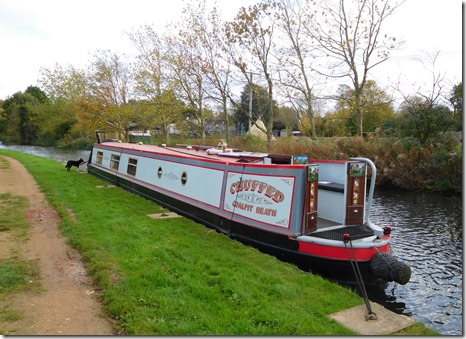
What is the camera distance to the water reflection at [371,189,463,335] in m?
4.71

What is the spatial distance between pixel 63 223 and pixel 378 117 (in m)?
30.5

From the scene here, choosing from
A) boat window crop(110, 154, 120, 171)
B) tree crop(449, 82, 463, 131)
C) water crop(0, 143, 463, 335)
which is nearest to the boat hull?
water crop(0, 143, 463, 335)

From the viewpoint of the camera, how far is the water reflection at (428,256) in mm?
4715

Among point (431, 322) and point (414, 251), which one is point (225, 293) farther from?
point (414, 251)

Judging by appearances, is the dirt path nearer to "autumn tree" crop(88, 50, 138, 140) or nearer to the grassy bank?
the grassy bank

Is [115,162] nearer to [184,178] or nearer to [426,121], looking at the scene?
[184,178]

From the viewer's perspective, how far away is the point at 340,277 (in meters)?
5.20

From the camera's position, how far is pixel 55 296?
153 inches

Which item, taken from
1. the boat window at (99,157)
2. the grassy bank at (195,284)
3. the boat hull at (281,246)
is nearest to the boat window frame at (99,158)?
the boat window at (99,157)

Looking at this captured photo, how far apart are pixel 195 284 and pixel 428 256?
452 cm

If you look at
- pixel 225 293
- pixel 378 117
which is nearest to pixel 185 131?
pixel 378 117

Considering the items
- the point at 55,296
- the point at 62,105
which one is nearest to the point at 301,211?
the point at 55,296

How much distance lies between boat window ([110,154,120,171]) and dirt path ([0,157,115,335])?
5949 millimetres

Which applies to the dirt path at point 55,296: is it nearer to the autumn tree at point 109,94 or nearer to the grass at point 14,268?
the grass at point 14,268
